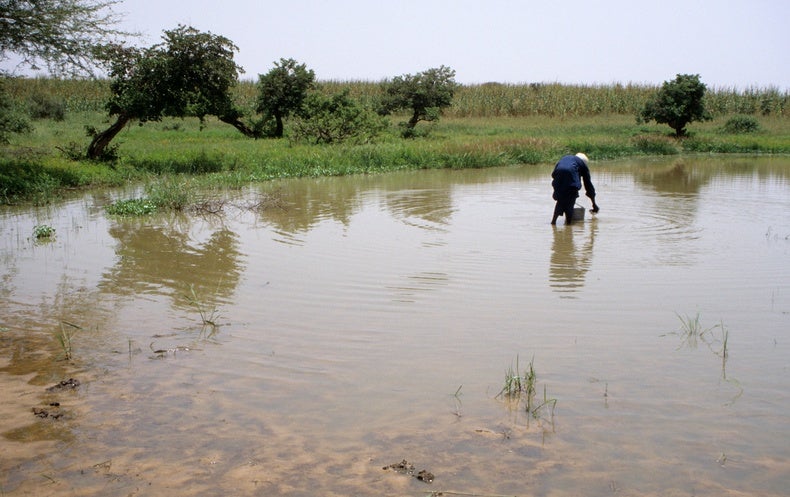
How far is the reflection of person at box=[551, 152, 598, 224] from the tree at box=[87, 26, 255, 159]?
12231mm

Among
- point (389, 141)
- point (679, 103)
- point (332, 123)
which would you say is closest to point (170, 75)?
point (332, 123)

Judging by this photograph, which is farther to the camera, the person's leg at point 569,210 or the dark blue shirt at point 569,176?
the person's leg at point 569,210

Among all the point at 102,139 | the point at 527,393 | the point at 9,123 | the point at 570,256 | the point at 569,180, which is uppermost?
the point at 9,123

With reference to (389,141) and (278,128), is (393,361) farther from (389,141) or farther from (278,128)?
(278,128)

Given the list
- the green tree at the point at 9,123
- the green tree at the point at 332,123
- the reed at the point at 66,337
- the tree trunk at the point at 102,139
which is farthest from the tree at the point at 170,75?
the reed at the point at 66,337

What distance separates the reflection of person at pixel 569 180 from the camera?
11555 mm

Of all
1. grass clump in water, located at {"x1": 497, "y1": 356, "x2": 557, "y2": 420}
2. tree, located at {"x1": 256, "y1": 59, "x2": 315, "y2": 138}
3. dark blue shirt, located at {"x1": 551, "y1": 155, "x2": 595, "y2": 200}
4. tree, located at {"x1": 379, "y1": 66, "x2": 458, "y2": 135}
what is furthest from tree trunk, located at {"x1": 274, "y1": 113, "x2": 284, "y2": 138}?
grass clump in water, located at {"x1": 497, "y1": 356, "x2": 557, "y2": 420}

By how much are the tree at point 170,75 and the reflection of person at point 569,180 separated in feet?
40.1

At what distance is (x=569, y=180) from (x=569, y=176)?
9 centimetres

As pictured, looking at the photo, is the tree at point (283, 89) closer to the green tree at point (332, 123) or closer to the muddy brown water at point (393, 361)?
the green tree at point (332, 123)

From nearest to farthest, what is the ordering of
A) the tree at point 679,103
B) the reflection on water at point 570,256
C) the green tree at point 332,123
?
1. the reflection on water at point 570,256
2. the green tree at point 332,123
3. the tree at point 679,103

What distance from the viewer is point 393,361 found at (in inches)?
216

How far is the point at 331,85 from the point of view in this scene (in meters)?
53.0

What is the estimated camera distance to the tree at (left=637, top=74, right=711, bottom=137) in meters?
38.1
